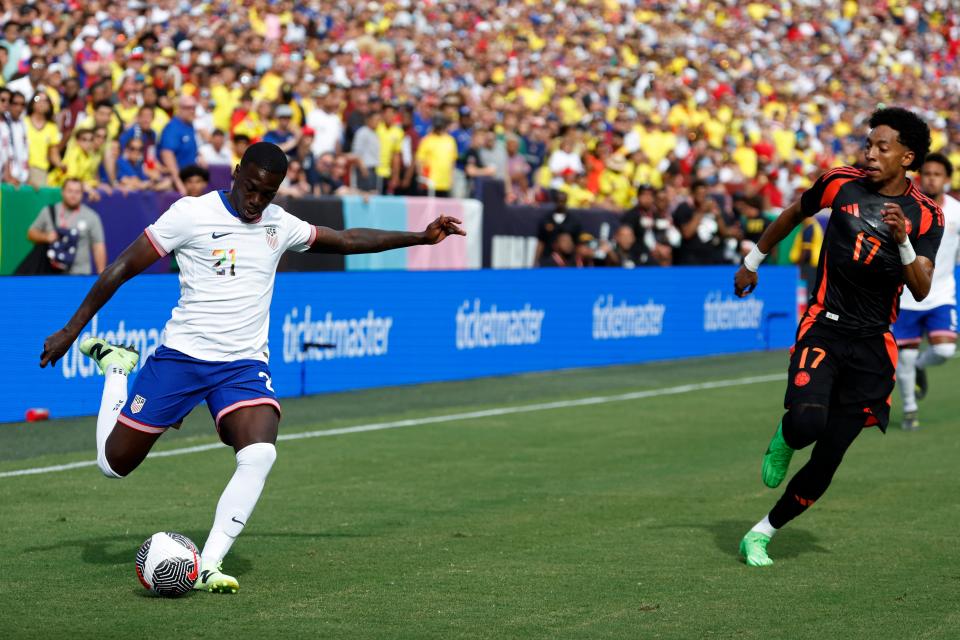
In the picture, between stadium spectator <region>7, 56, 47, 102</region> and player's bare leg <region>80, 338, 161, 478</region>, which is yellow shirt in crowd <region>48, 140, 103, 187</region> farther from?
player's bare leg <region>80, 338, 161, 478</region>

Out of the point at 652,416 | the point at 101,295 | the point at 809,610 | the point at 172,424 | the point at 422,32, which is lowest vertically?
the point at 652,416

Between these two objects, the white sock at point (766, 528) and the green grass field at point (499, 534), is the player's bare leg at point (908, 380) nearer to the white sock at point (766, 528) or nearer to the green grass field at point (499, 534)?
the green grass field at point (499, 534)

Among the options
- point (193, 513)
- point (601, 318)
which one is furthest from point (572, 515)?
point (601, 318)

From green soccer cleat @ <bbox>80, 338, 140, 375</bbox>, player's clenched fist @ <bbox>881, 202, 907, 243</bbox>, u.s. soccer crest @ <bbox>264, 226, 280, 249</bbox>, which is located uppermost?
player's clenched fist @ <bbox>881, 202, 907, 243</bbox>

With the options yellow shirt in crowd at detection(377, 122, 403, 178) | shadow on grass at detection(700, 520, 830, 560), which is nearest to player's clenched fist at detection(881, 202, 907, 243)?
shadow on grass at detection(700, 520, 830, 560)

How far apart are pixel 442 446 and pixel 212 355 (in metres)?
5.60

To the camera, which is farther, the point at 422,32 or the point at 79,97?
the point at 422,32

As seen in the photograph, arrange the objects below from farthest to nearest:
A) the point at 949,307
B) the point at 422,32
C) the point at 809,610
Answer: the point at 422,32 < the point at 949,307 < the point at 809,610

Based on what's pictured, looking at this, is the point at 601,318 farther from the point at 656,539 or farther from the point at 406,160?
the point at 656,539

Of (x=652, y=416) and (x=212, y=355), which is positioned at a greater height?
(x=212, y=355)

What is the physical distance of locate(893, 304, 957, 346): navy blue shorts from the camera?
1347 cm

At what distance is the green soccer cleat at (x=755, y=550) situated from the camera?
7703 mm

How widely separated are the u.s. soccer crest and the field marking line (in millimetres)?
4256

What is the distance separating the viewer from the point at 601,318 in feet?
63.7
